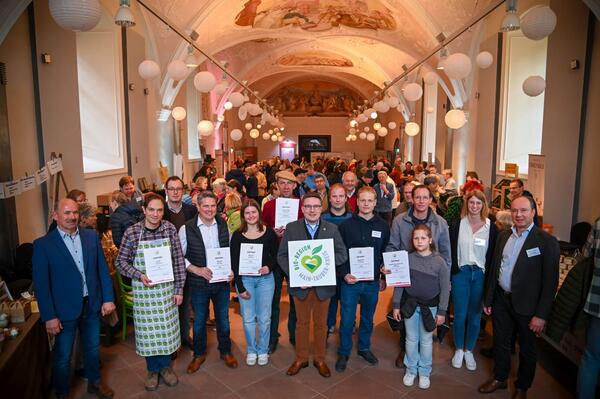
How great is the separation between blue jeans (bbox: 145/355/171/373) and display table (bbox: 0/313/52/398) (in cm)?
84

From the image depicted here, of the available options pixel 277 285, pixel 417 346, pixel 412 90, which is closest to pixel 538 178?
pixel 412 90

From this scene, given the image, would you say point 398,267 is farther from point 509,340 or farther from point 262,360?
point 262,360

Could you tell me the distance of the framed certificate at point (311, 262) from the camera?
3.91m

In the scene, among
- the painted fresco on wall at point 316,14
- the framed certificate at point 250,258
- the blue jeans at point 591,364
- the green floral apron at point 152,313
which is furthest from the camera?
the painted fresco on wall at point 316,14

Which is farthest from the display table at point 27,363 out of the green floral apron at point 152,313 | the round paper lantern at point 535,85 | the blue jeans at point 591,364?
the round paper lantern at point 535,85

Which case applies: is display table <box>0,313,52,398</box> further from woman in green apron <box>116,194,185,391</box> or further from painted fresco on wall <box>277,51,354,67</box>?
painted fresco on wall <box>277,51,354,67</box>

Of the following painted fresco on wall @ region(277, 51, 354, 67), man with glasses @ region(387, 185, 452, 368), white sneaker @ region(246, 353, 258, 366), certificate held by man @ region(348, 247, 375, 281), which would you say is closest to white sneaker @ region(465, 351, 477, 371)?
man with glasses @ region(387, 185, 452, 368)

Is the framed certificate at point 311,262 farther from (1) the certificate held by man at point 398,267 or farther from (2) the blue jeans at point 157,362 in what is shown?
(2) the blue jeans at point 157,362

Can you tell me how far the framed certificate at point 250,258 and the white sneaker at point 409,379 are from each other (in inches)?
67.0

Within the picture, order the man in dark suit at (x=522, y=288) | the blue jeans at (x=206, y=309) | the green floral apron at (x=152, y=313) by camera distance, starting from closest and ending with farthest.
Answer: the man in dark suit at (x=522, y=288)
the green floral apron at (x=152, y=313)
the blue jeans at (x=206, y=309)

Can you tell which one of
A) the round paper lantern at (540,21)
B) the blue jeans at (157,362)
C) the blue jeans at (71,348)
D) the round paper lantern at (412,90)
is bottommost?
the blue jeans at (157,362)

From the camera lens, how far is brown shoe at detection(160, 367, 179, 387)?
Result: 4016mm

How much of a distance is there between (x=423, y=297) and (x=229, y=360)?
6.62 ft

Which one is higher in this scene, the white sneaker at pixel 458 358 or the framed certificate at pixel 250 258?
the framed certificate at pixel 250 258
